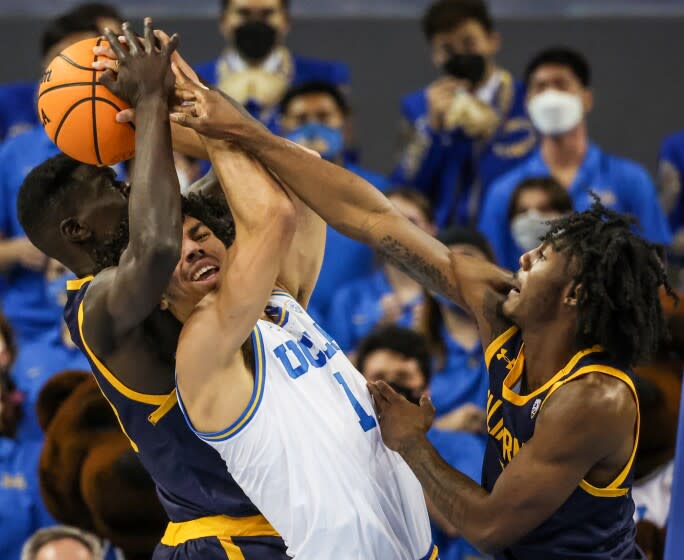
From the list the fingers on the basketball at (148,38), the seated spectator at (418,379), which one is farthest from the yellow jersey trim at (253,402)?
the seated spectator at (418,379)

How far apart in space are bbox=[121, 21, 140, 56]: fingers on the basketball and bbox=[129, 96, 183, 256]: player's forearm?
12 cm

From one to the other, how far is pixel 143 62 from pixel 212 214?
0.53 m

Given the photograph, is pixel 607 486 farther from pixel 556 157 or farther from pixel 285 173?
pixel 556 157

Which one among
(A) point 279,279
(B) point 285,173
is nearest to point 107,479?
(A) point 279,279

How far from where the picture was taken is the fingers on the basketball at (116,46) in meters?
3.16

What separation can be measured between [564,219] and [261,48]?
3.68 m

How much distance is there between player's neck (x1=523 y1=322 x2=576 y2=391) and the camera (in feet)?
11.1

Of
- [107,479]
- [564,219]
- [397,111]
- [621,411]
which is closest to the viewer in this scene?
[621,411]

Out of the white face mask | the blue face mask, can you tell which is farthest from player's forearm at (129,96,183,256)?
the white face mask

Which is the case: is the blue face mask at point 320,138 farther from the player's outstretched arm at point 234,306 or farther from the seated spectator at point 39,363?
the player's outstretched arm at point 234,306

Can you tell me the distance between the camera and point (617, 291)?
330cm

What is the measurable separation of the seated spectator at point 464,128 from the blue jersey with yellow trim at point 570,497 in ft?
10.8

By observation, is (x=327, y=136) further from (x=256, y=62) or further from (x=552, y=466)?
(x=552, y=466)

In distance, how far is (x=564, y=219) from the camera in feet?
11.4
